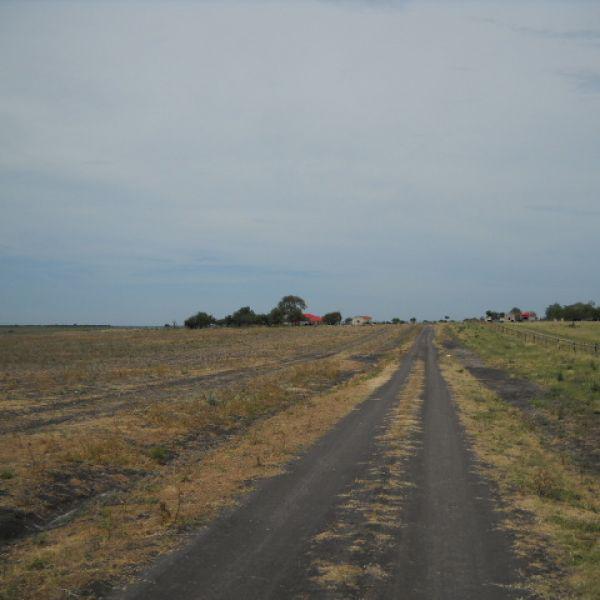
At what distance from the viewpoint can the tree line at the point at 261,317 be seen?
161 meters

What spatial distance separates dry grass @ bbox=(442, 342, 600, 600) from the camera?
26.4 ft

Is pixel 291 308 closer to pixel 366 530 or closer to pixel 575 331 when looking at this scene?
pixel 575 331

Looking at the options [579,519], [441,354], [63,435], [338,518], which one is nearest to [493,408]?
[579,519]

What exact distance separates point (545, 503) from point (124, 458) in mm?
10637

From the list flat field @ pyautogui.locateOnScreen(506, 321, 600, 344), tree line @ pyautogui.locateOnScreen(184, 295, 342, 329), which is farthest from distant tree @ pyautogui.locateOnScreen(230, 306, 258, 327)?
flat field @ pyautogui.locateOnScreen(506, 321, 600, 344)

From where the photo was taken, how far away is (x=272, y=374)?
37.1 metres

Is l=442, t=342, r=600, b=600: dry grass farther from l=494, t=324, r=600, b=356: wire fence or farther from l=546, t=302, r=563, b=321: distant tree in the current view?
l=546, t=302, r=563, b=321: distant tree

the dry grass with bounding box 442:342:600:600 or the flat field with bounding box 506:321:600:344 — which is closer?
the dry grass with bounding box 442:342:600:600

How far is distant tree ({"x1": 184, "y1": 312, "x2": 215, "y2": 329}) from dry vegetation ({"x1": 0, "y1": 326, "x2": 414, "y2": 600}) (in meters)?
127

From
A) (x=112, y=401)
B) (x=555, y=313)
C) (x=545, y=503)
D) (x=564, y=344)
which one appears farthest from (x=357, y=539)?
(x=555, y=313)

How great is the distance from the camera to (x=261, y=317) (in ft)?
559

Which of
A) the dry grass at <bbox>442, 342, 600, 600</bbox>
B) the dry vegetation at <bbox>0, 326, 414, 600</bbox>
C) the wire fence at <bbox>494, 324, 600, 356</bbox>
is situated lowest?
the dry vegetation at <bbox>0, 326, 414, 600</bbox>

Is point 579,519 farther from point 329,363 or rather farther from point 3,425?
point 329,363

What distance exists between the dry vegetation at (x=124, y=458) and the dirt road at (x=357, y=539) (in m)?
0.87
